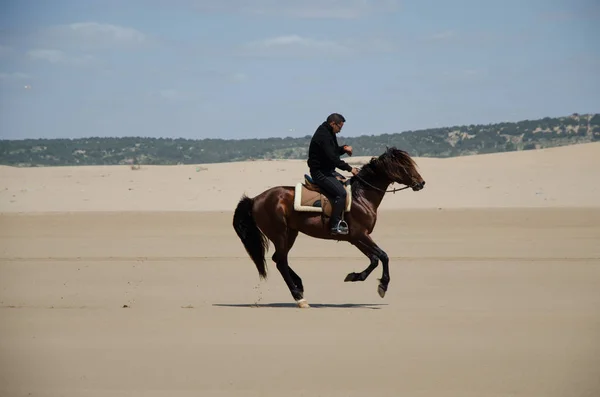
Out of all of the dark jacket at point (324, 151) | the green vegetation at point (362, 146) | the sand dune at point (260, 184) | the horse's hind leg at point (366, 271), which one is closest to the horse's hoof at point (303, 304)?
the horse's hind leg at point (366, 271)

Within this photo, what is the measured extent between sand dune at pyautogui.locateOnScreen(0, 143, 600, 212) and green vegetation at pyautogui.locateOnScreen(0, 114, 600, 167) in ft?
113

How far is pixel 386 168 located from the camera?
47.5 feet

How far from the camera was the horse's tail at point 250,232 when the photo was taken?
1491 centimetres

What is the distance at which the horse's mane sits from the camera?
47.5 feet

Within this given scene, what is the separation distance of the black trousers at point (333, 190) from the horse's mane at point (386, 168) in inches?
11.5

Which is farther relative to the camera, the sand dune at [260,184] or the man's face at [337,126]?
the sand dune at [260,184]

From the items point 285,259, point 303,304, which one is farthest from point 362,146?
point 303,304

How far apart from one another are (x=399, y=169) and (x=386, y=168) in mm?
171

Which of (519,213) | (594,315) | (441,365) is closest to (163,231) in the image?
(519,213)

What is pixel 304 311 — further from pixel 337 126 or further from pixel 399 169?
pixel 337 126

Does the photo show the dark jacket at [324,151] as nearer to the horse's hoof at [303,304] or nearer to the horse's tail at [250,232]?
the horse's tail at [250,232]

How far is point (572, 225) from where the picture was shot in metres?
28.1

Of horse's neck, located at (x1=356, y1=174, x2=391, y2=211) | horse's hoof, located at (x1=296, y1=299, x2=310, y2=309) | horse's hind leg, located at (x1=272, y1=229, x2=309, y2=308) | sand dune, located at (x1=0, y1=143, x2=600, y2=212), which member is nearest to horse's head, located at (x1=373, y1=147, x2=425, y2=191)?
horse's neck, located at (x1=356, y1=174, x2=391, y2=211)

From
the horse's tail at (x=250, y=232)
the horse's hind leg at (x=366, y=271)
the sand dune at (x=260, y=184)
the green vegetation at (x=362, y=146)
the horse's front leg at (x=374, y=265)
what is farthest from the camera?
the green vegetation at (x=362, y=146)
